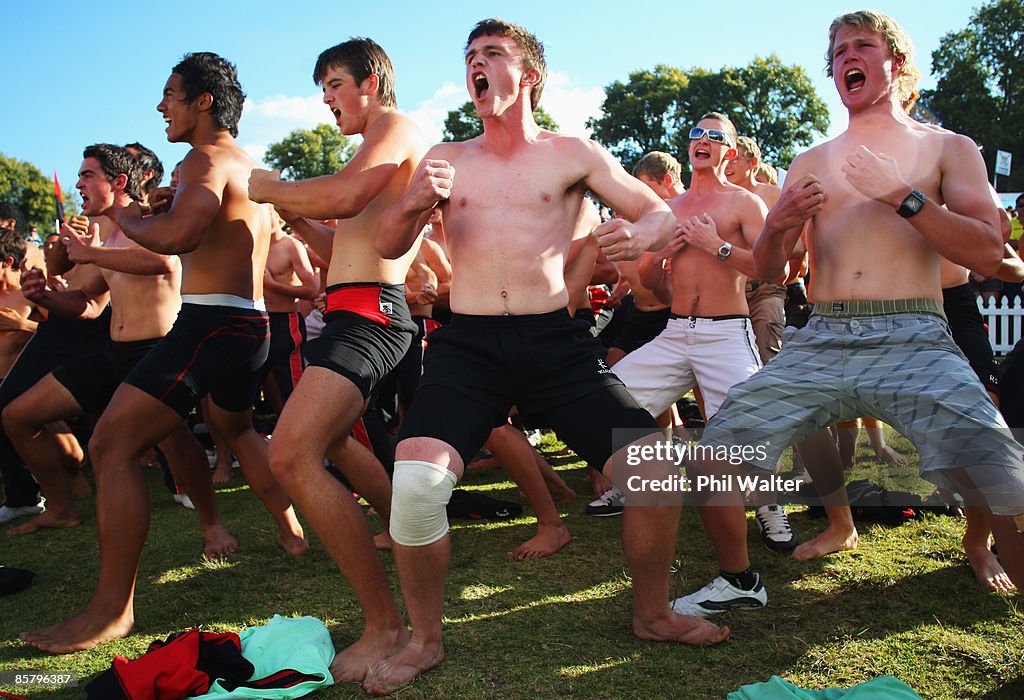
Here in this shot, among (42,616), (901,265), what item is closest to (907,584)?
(901,265)

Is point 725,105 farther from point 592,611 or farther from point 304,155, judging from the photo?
point 592,611

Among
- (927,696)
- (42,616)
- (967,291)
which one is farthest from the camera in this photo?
(967,291)

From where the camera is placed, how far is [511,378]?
9.72 ft

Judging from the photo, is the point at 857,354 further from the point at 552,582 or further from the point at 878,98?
the point at 552,582

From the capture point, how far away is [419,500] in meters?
2.73

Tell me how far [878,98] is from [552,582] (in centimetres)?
253

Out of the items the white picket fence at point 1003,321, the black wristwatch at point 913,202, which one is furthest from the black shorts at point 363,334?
the white picket fence at point 1003,321

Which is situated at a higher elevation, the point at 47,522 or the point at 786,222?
the point at 786,222

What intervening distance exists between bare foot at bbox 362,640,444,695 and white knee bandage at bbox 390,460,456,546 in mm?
403

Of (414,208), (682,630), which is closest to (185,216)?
(414,208)

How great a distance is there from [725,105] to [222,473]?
146 feet

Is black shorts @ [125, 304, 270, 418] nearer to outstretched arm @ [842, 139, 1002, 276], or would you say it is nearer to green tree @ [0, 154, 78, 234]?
outstretched arm @ [842, 139, 1002, 276]

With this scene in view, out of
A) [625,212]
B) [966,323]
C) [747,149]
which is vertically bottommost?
[966,323]

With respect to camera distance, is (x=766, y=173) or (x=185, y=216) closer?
(x=185, y=216)
